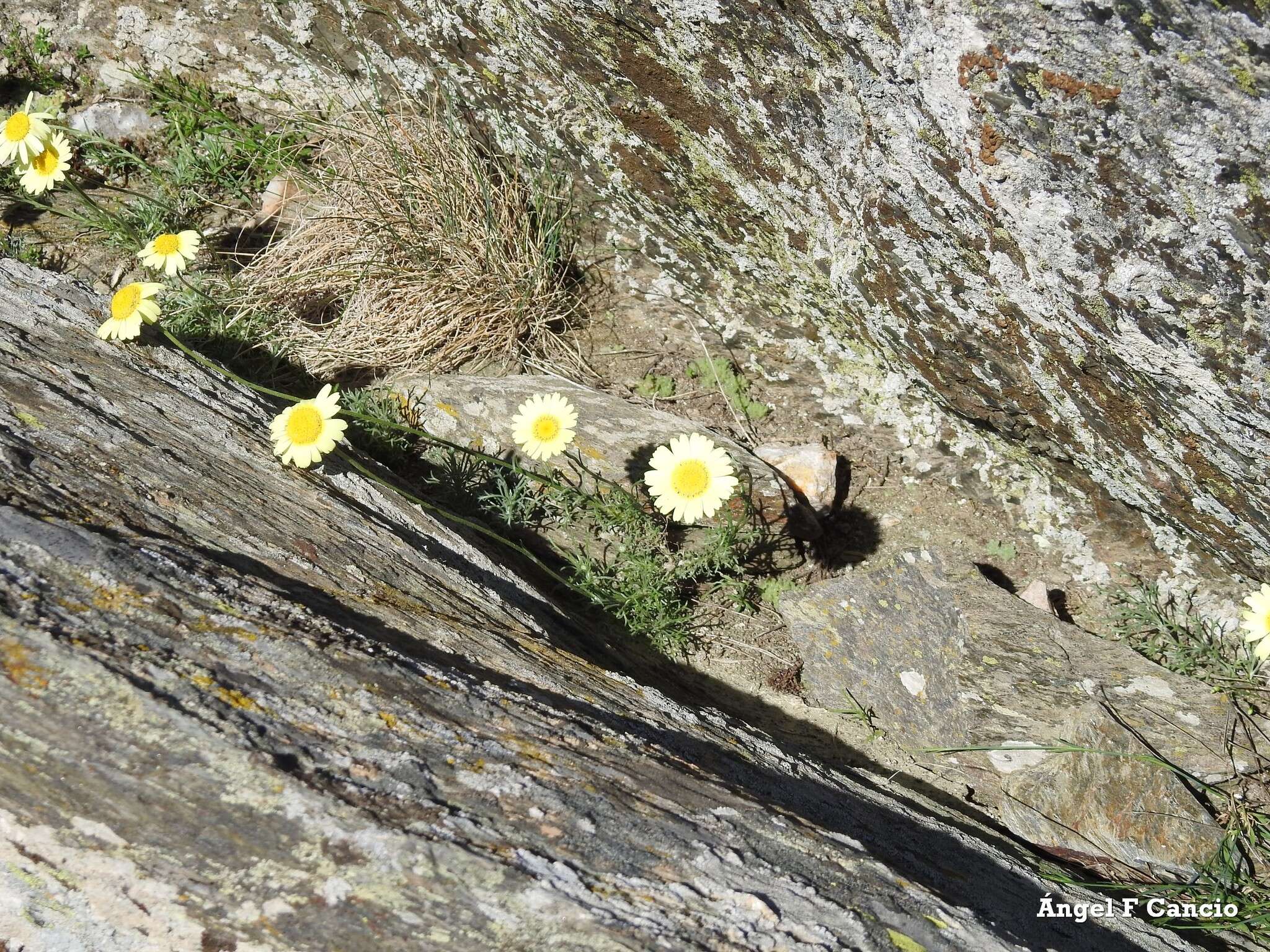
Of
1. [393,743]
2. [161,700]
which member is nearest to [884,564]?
[393,743]

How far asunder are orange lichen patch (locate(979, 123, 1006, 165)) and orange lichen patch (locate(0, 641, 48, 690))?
8.49 ft

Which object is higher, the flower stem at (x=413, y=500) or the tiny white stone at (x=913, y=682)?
the tiny white stone at (x=913, y=682)

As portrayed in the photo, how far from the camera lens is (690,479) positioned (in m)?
2.83

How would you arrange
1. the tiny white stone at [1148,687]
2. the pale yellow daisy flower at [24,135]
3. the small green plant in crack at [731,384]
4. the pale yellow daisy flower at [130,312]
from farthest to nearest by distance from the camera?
the small green plant in crack at [731,384] < the pale yellow daisy flower at [24,135] < the tiny white stone at [1148,687] < the pale yellow daisy flower at [130,312]

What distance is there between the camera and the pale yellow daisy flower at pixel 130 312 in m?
2.61

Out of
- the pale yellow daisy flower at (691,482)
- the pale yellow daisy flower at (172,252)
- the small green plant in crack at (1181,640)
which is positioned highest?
the small green plant in crack at (1181,640)

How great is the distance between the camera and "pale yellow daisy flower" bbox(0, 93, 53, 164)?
3156mm

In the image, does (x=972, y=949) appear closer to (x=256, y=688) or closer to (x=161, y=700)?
(x=256, y=688)

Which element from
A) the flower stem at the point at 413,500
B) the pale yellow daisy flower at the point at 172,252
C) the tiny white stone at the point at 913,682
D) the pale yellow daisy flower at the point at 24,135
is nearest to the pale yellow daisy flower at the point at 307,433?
the flower stem at the point at 413,500

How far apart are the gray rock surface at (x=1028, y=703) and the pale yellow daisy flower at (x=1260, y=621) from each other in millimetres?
320

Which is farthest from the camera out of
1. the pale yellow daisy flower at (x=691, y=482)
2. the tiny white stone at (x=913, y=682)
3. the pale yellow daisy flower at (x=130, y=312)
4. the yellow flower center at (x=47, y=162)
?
the yellow flower center at (x=47, y=162)

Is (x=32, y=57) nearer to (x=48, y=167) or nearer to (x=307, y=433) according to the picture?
(x=48, y=167)

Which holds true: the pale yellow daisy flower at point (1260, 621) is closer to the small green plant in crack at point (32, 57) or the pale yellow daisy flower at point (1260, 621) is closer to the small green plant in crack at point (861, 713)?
the small green plant in crack at point (861, 713)

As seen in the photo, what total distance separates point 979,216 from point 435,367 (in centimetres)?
226
